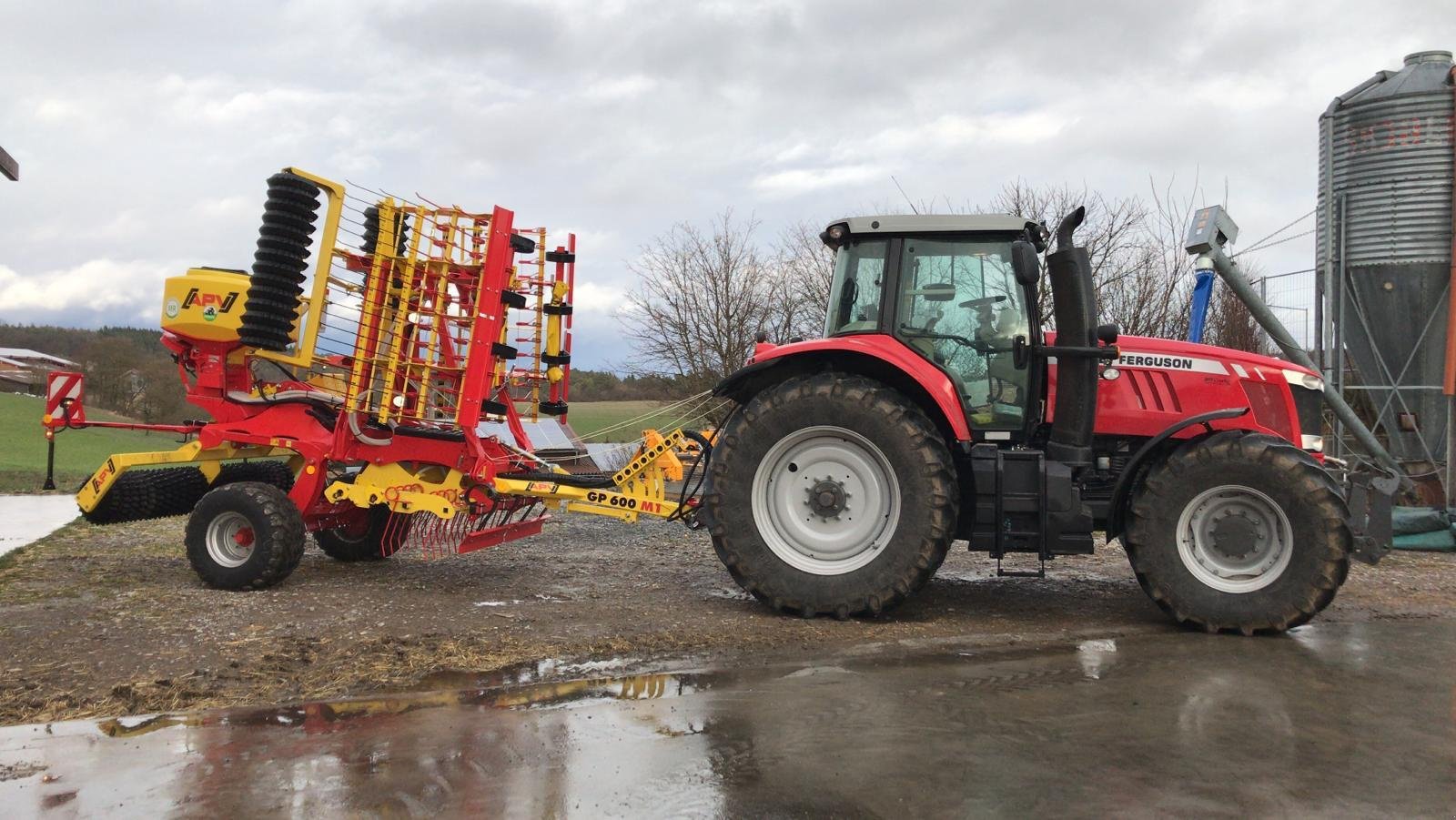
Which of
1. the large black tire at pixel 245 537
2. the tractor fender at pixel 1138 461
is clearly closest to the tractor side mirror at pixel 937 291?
the tractor fender at pixel 1138 461

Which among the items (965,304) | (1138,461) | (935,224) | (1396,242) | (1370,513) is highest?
(1396,242)

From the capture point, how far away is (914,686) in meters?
4.34

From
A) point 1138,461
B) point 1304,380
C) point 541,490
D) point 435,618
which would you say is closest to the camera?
point 1138,461

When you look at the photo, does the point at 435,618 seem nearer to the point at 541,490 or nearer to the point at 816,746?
the point at 541,490

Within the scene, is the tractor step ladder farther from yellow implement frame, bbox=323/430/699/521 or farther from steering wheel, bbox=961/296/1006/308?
yellow implement frame, bbox=323/430/699/521

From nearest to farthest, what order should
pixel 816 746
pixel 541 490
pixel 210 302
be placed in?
1. pixel 816 746
2. pixel 541 490
3. pixel 210 302

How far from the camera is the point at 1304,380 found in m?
5.97

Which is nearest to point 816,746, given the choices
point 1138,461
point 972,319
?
point 1138,461

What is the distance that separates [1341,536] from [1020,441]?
1676 millimetres

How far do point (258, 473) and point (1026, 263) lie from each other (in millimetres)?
5548

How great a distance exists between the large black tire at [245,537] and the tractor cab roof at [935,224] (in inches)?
157

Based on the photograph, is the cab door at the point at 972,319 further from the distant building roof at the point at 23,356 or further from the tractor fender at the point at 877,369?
the distant building roof at the point at 23,356

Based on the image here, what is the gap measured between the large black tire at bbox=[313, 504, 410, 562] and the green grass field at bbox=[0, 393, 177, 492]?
8120 millimetres

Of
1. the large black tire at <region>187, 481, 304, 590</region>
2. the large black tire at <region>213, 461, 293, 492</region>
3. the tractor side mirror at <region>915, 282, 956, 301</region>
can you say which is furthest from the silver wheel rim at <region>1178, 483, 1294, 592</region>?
the large black tire at <region>213, 461, 293, 492</region>
